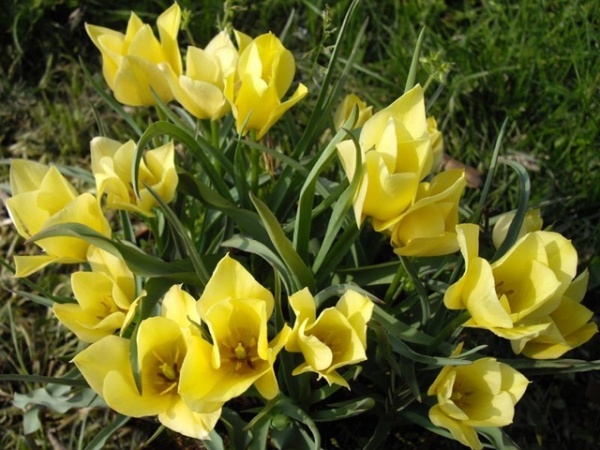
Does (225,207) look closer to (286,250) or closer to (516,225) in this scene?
(286,250)

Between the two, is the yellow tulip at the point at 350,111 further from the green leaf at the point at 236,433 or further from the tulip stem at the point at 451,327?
the green leaf at the point at 236,433

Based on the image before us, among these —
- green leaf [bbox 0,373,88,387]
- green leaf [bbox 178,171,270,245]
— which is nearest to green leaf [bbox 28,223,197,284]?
green leaf [bbox 178,171,270,245]

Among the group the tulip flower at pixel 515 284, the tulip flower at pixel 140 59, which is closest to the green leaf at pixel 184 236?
the tulip flower at pixel 140 59

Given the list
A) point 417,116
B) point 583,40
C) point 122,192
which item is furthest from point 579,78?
point 122,192

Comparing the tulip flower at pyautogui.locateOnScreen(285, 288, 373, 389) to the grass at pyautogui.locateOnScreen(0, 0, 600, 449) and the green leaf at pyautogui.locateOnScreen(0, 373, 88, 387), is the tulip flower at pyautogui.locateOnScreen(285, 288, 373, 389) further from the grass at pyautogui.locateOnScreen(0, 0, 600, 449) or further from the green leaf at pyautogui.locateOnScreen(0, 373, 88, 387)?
the grass at pyautogui.locateOnScreen(0, 0, 600, 449)

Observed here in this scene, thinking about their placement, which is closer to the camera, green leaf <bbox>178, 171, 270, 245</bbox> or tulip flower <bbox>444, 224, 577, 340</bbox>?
tulip flower <bbox>444, 224, 577, 340</bbox>

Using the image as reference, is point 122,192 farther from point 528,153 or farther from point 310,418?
point 528,153

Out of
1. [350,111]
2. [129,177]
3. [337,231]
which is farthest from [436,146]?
[129,177]
